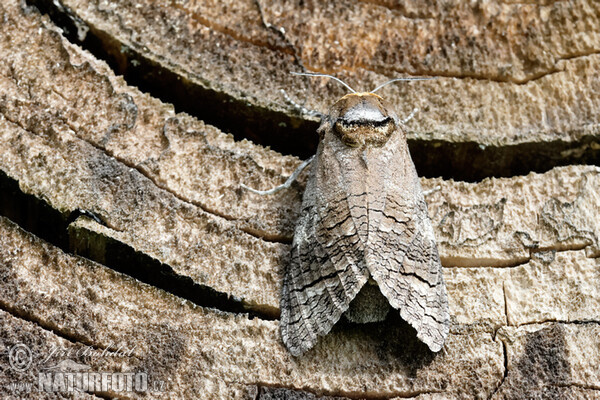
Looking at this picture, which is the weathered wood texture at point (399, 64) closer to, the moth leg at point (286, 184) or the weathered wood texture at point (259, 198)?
the weathered wood texture at point (259, 198)

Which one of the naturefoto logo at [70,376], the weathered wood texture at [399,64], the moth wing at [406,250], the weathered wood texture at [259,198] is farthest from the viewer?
the weathered wood texture at [399,64]

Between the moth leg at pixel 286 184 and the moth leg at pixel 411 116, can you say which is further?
the moth leg at pixel 411 116

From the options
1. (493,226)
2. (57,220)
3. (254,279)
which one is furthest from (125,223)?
(493,226)

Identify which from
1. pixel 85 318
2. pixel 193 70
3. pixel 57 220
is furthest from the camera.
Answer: pixel 193 70

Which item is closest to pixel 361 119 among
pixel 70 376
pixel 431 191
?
pixel 431 191

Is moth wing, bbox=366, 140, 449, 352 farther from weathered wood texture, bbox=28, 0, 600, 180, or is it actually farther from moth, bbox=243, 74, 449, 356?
weathered wood texture, bbox=28, 0, 600, 180

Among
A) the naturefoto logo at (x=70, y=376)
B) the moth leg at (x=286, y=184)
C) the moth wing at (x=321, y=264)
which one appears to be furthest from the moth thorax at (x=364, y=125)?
the naturefoto logo at (x=70, y=376)

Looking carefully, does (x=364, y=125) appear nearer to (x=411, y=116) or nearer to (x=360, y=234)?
(x=411, y=116)

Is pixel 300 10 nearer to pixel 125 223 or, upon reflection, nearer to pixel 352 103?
pixel 352 103
